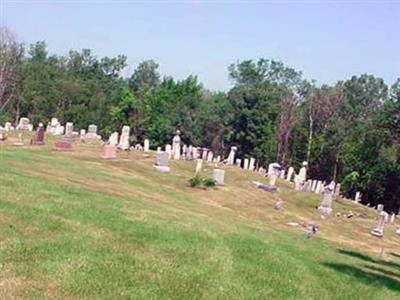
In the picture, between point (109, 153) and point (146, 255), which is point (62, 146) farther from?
point (146, 255)

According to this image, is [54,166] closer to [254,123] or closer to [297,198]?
[297,198]

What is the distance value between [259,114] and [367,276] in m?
63.7

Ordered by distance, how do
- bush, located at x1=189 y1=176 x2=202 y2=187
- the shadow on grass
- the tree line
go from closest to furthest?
the shadow on grass < bush, located at x1=189 y1=176 x2=202 y2=187 < the tree line

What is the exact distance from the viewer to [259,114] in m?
79.1

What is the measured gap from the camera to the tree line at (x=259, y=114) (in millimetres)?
67188

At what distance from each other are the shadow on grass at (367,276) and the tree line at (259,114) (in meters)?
48.5

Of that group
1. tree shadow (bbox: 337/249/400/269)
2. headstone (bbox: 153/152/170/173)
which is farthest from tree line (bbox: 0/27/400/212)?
tree shadow (bbox: 337/249/400/269)

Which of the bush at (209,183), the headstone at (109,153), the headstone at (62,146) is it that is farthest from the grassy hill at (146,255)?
the headstone at (62,146)

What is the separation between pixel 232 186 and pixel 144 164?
508 cm

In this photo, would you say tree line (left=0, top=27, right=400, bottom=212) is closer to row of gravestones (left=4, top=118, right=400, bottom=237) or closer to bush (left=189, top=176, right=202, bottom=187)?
row of gravestones (left=4, top=118, right=400, bottom=237)

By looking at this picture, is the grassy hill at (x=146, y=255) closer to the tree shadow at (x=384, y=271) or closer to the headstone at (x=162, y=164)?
the tree shadow at (x=384, y=271)

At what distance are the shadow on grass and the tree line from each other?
48.5 metres

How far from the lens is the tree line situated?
6719cm

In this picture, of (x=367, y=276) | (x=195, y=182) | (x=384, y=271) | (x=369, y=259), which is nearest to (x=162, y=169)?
(x=195, y=182)
